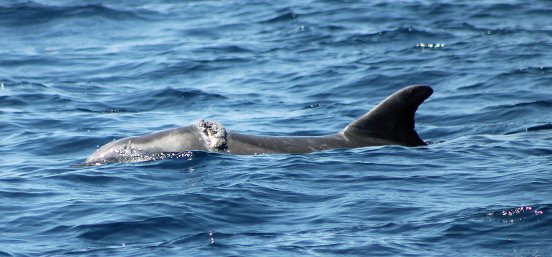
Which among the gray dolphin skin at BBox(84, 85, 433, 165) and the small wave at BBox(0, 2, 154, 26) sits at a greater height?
the gray dolphin skin at BBox(84, 85, 433, 165)

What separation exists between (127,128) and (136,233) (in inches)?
262

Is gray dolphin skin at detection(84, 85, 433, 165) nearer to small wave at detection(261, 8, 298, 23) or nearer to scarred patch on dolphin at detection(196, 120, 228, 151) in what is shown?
scarred patch on dolphin at detection(196, 120, 228, 151)

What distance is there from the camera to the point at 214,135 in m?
13.6

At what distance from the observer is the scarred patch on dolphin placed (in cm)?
1352

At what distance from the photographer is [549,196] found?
439 inches

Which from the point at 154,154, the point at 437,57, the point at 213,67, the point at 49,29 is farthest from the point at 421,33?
the point at 154,154

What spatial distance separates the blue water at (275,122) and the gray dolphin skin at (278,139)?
0.27m

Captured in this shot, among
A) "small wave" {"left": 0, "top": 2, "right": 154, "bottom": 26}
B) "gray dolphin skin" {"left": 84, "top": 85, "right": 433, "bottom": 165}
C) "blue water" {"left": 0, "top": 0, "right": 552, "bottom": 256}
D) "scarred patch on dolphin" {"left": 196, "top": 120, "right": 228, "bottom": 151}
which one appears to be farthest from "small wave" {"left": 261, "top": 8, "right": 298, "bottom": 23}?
"scarred patch on dolphin" {"left": 196, "top": 120, "right": 228, "bottom": 151}

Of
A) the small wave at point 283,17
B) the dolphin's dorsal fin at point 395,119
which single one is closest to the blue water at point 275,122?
the small wave at point 283,17

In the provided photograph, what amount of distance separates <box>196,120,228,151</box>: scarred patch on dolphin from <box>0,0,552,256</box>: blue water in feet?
→ 1.02

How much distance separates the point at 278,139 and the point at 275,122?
11.5ft

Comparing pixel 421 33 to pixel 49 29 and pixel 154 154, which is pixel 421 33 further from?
pixel 154 154

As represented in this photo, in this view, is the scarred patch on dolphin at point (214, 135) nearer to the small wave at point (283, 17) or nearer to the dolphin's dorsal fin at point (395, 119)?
the dolphin's dorsal fin at point (395, 119)

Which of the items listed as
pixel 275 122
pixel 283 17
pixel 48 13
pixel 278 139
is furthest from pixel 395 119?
pixel 48 13
